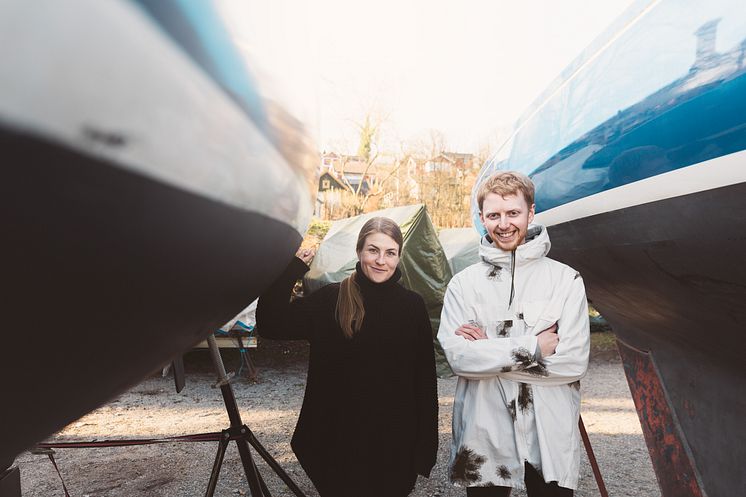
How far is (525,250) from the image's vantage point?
168 centimetres

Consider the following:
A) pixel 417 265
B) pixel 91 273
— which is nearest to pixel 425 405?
pixel 91 273

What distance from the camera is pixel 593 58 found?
167 cm

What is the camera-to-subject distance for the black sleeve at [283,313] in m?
1.88

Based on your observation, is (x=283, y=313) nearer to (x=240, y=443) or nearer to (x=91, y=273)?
(x=240, y=443)

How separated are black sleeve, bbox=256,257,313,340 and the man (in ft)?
1.81

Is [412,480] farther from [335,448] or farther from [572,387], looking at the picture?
[572,387]

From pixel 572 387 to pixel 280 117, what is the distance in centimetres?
144

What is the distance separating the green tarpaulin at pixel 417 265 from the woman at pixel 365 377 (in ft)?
15.3

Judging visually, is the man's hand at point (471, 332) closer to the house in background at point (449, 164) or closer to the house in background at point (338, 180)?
the house in background at point (338, 180)

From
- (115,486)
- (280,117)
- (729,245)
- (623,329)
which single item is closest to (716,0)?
(729,245)

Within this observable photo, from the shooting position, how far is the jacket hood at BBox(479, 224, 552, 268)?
5.52 ft

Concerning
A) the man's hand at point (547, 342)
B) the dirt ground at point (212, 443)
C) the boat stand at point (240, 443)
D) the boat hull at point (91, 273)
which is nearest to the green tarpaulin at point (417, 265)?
the dirt ground at point (212, 443)

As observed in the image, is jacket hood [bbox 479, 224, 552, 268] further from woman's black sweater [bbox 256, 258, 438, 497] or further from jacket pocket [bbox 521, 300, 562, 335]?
woman's black sweater [bbox 256, 258, 438, 497]

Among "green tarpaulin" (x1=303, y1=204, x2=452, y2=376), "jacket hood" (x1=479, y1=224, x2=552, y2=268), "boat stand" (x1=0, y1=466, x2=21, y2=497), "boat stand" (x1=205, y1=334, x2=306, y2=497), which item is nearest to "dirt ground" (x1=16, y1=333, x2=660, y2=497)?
"boat stand" (x1=205, y1=334, x2=306, y2=497)
